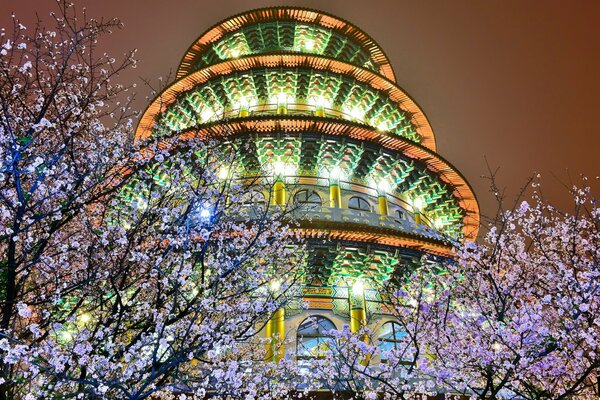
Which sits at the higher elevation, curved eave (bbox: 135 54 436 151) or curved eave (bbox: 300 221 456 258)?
curved eave (bbox: 135 54 436 151)

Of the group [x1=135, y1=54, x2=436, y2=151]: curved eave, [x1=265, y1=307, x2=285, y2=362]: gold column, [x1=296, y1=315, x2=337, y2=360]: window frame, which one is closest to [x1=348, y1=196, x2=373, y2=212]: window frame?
[x1=296, y1=315, x2=337, y2=360]: window frame

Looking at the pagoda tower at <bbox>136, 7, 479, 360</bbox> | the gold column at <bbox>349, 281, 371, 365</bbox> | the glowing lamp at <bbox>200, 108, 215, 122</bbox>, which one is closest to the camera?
the gold column at <bbox>349, 281, 371, 365</bbox>

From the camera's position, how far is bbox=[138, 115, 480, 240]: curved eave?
22.0 metres

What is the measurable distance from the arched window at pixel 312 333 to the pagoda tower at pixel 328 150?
0.05m

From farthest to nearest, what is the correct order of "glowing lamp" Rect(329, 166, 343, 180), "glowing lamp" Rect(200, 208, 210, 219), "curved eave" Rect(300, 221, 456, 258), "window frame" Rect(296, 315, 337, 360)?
"glowing lamp" Rect(329, 166, 343, 180) < "window frame" Rect(296, 315, 337, 360) < "curved eave" Rect(300, 221, 456, 258) < "glowing lamp" Rect(200, 208, 210, 219)

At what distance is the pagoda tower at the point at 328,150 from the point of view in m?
20.1

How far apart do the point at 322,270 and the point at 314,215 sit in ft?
7.99

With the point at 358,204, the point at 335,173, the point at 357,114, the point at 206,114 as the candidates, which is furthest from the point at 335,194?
the point at 206,114

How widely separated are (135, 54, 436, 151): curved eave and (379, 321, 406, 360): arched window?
1463 centimetres

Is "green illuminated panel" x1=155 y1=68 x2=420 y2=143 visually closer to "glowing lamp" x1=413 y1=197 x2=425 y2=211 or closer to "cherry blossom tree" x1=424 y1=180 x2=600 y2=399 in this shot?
"glowing lamp" x1=413 y1=197 x2=425 y2=211

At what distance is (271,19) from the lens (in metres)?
31.8

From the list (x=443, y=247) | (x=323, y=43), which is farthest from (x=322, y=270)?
(x=323, y=43)

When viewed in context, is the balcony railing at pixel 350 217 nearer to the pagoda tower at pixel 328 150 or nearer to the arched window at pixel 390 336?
the pagoda tower at pixel 328 150

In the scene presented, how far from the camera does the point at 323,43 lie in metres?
32.9
